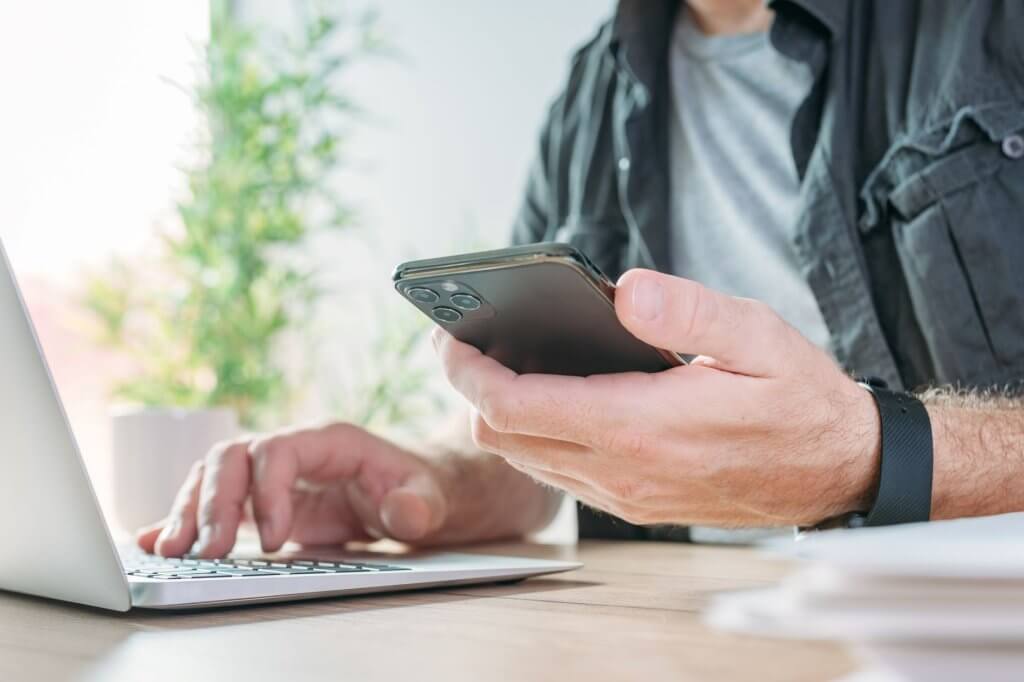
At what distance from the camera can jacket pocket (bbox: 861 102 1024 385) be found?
1.10m

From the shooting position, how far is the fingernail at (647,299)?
1.86 feet

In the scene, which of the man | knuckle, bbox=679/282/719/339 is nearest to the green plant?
the man

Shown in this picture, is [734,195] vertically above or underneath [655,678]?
above

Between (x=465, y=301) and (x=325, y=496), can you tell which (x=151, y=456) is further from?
(x=465, y=301)

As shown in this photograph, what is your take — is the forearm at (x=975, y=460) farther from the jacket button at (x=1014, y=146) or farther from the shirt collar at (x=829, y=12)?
the shirt collar at (x=829, y=12)

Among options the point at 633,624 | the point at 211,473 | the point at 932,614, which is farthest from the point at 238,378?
the point at 932,614

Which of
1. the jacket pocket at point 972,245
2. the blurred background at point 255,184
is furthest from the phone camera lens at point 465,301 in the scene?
the blurred background at point 255,184

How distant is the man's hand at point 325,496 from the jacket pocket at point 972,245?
1.73 ft

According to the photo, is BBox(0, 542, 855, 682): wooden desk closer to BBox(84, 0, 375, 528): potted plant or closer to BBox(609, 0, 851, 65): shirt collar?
BBox(609, 0, 851, 65): shirt collar

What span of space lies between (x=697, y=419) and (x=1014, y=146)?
680 millimetres

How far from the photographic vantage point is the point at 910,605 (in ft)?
1.05

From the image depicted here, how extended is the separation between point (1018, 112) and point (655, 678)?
93 centimetres

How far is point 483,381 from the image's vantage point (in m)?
0.66

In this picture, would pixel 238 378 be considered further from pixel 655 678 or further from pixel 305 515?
pixel 655 678
